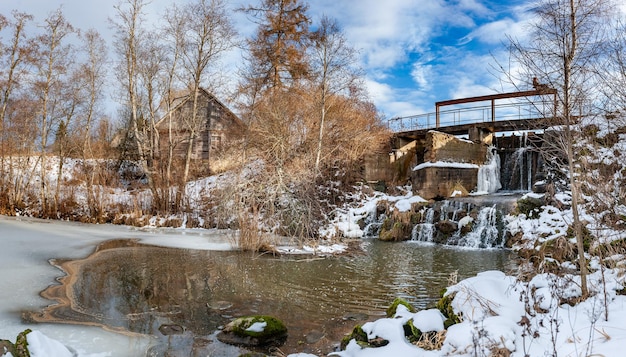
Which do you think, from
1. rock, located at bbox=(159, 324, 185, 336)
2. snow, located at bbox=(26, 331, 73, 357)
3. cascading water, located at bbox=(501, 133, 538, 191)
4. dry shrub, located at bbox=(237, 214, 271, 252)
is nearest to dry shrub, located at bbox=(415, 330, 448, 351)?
rock, located at bbox=(159, 324, 185, 336)

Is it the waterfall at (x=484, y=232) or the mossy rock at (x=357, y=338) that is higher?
the waterfall at (x=484, y=232)

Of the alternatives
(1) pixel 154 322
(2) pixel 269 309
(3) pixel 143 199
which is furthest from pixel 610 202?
(3) pixel 143 199

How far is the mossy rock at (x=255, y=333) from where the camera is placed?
5273 mm

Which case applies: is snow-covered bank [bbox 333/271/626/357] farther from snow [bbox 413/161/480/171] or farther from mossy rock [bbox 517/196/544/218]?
snow [bbox 413/161/480/171]

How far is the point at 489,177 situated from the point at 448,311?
16504 millimetres

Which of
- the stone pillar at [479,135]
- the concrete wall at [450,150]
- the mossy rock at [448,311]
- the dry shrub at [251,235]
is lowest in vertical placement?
the mossy rock at [448,311]

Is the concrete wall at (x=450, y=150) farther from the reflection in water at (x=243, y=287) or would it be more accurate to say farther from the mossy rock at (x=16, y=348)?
the mossy rock at (x=16, y=348)

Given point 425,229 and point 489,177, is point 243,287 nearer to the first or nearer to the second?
point 425,229

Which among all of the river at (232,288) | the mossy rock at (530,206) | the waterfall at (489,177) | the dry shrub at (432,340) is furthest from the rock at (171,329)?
the waterfall at (489,177)

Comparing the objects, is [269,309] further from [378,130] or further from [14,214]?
[14,214]

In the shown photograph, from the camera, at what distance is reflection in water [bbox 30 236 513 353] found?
234 inches

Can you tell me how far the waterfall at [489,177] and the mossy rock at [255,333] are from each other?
1634 cm

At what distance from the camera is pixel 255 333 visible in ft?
17.4

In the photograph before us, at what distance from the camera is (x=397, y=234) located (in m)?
15.5
